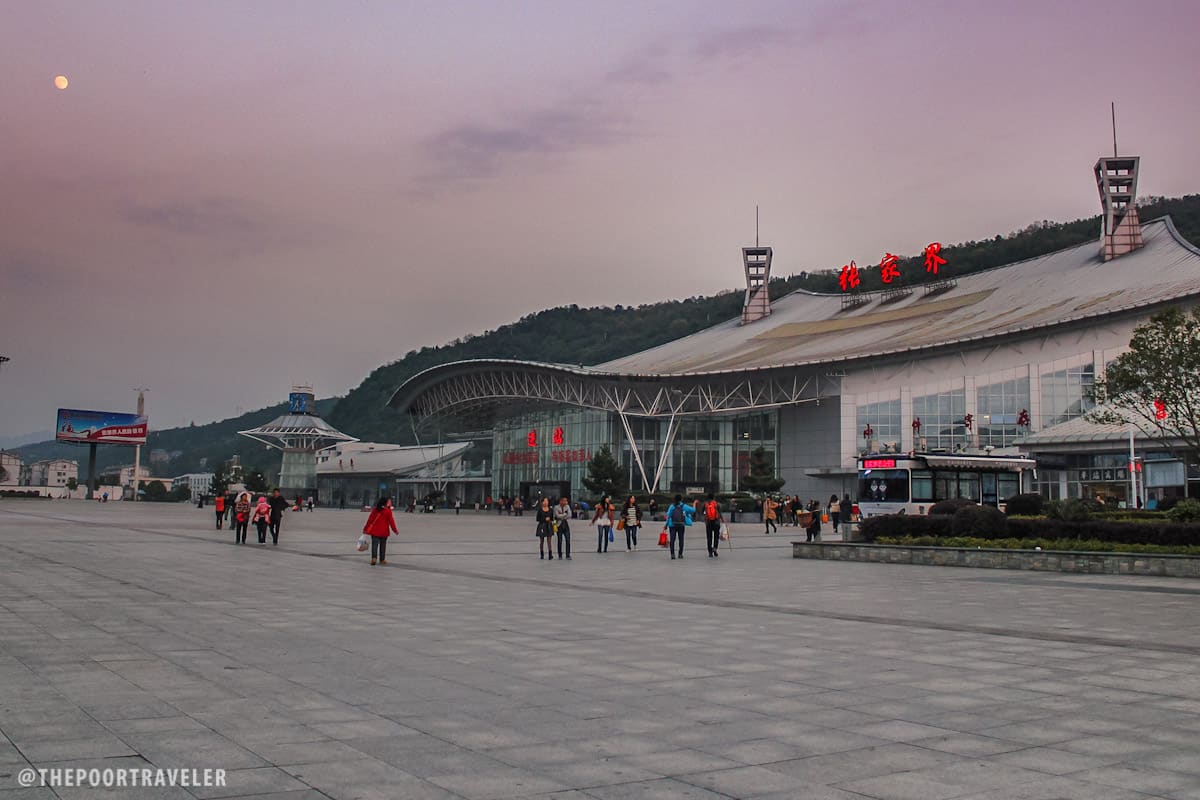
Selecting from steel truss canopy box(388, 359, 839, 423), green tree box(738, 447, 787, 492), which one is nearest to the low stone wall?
green tree box(738, 447, 787, 492)

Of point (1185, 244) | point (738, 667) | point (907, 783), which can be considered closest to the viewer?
point (907, 783)

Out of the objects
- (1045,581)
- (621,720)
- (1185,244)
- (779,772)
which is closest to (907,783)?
(779,772)

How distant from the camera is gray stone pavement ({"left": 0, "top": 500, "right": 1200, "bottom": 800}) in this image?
5.25 meters

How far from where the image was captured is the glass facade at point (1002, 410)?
55625 millimetres

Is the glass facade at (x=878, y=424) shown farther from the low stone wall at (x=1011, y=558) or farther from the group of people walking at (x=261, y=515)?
the group of people walking at (x=261, y=515)

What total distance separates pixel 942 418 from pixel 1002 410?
3393 mm

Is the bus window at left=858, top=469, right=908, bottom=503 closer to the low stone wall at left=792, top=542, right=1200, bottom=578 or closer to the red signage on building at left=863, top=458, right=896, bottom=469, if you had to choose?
the red signage on building at left=863, top=458, right=896, bottom=469

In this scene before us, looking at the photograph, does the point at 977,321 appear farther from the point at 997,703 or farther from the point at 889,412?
the point at 997,703

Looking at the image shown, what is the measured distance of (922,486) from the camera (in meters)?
34.6

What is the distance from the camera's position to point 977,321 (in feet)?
194

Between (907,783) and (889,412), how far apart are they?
57538 mm

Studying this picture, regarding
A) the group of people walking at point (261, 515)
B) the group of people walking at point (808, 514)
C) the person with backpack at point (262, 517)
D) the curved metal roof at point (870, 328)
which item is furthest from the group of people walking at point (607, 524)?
the curved metal roof at point (870, 328)

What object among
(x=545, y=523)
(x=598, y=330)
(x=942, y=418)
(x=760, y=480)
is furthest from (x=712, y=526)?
(x=598, y=330)

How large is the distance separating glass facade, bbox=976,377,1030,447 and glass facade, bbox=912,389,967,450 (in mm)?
998
